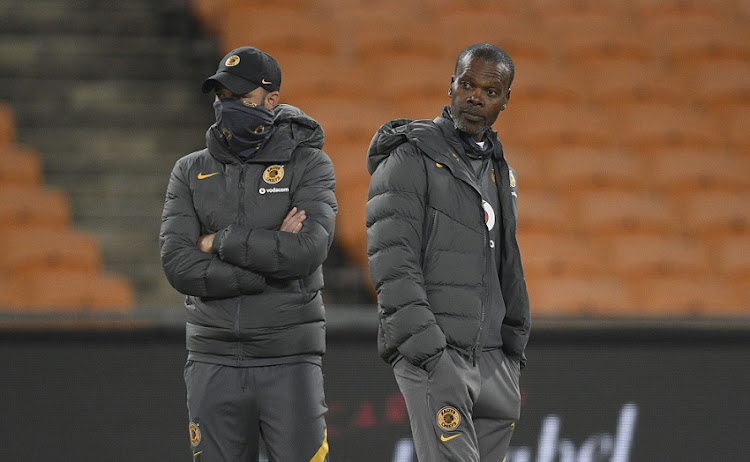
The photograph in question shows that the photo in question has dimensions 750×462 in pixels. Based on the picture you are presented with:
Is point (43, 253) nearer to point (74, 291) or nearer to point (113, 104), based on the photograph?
point (74, 291)

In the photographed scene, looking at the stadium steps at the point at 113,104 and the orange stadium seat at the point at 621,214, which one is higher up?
the stadium steps at the point at 113,104

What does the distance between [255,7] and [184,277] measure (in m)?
4.85

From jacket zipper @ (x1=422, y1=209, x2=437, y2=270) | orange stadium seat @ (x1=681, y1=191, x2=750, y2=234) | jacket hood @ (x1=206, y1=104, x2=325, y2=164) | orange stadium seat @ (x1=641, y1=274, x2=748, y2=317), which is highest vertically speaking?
jacket hood @ (x1=206, y1=104, x2=325, y2=164)

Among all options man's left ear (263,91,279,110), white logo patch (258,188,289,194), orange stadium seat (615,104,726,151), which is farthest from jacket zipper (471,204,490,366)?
orange stadium seat (615,104,726,151)

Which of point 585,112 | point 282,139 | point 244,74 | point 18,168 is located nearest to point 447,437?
point 282,139

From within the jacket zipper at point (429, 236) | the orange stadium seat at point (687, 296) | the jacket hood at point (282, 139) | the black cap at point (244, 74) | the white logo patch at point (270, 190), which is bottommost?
the orange stadium seat at point (687, 296)

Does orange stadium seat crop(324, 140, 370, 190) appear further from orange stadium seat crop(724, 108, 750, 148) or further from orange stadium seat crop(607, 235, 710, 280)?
orange stadium seat crop(724, 108, 750, 148)

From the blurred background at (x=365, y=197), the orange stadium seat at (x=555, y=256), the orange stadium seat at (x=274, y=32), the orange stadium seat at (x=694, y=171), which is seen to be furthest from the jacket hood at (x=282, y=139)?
the orange stadium seat at (x=694, y=171)

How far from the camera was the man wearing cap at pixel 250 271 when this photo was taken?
3129mm

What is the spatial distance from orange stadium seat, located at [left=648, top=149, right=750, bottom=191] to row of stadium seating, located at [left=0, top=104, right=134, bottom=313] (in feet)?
11.3

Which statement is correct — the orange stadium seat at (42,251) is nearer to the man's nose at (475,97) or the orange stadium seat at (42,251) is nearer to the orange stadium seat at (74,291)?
the orange stadium seat at (74,291)

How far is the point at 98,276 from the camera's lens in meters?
5.65

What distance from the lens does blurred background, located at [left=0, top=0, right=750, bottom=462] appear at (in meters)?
4.29

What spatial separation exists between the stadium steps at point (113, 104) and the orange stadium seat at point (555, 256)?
1858 millimetres
